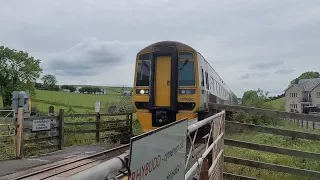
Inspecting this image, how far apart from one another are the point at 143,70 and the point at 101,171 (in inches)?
435

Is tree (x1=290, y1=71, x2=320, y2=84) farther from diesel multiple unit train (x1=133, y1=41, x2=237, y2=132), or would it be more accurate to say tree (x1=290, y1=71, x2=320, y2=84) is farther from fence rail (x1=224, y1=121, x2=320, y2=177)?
fence rail (x1=224, y1=121, x2=320, y2=177)

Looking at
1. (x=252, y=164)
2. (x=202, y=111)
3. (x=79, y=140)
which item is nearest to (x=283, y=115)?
(x=252, y=164)

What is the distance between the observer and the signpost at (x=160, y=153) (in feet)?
4.87

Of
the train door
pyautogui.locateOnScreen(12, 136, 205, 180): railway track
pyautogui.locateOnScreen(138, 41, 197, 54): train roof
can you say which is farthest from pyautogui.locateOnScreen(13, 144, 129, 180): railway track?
pyautogui.locateOnScreen(138, 41, 197, 54): train roof

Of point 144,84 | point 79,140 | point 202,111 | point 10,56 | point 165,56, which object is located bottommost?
point 79,140

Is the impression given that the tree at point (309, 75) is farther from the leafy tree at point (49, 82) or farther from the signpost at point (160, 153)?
the signpost at point (160, 153)

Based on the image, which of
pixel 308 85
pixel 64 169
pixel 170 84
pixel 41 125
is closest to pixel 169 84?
pixel 170 84

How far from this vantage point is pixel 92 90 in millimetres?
58906

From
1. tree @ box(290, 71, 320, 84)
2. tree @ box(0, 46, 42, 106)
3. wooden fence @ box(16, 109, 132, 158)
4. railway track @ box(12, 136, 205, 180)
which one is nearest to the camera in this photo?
railway track @ box(12, 136, 205, 180)

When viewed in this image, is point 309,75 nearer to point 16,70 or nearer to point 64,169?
point 16,70

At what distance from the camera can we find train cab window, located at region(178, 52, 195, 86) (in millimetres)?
11758

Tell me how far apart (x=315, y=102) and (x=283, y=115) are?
210 feet

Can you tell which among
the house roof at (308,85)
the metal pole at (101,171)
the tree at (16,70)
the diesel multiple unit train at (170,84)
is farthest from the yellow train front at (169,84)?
the house roof at (308,85)

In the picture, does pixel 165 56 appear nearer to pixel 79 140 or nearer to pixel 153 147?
pixel 79 140
